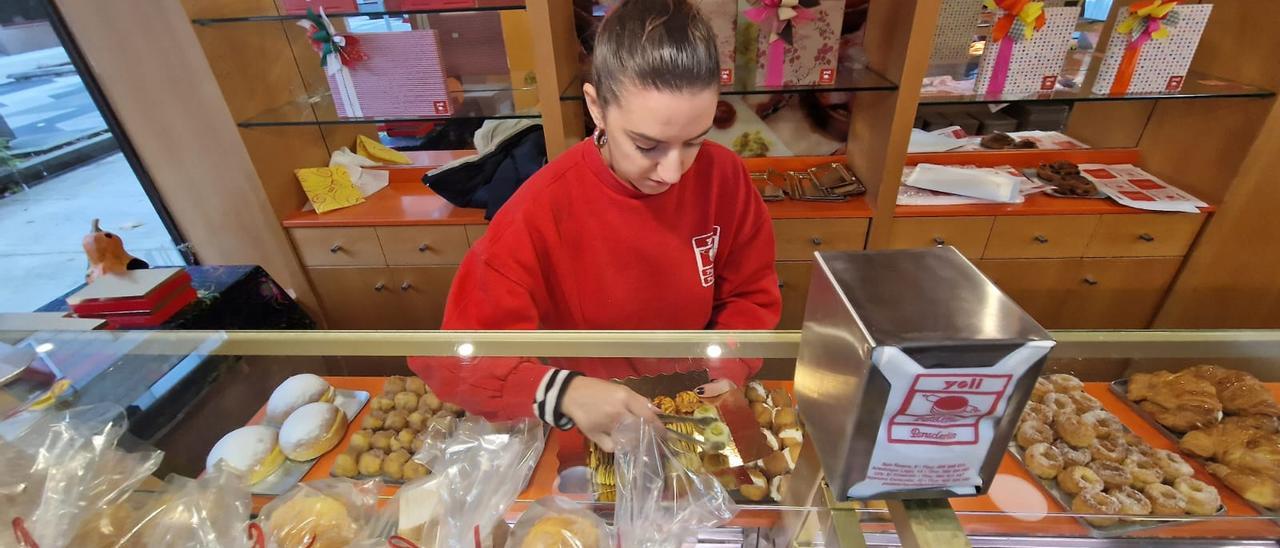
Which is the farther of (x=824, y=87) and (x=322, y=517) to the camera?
(x=824, y=87)

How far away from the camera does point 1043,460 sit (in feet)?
3.35

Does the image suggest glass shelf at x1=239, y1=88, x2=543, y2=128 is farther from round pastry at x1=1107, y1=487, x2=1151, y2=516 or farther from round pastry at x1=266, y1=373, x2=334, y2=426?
round pastry at x1=1107, y1=487, x2=1151, y2=516

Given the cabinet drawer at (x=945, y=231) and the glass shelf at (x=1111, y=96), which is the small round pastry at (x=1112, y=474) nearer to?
the cabinet drawer at (x=945, y=231)

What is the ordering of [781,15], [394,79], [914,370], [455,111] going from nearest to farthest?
[914,370], [781,15], [394,79], [455,111]

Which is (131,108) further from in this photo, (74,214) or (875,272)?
(875,272)

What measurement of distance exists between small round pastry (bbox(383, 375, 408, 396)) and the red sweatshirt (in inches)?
4.4

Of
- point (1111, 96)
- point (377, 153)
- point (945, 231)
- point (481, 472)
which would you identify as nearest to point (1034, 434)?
point (481, 472)

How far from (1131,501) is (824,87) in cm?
187

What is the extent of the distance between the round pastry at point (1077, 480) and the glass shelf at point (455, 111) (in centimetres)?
218

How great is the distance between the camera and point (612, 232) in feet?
4.10

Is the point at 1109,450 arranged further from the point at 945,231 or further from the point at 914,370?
the point at 945,231

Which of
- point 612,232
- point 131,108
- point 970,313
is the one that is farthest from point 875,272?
point 131,108

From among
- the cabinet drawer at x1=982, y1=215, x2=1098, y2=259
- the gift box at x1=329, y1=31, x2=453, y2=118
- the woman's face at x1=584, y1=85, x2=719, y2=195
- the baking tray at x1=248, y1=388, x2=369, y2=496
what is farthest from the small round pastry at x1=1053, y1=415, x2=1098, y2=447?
the gift box at x1=329, y1=31, x2=453, y2=118

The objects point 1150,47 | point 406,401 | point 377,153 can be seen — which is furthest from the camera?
point 377,153
